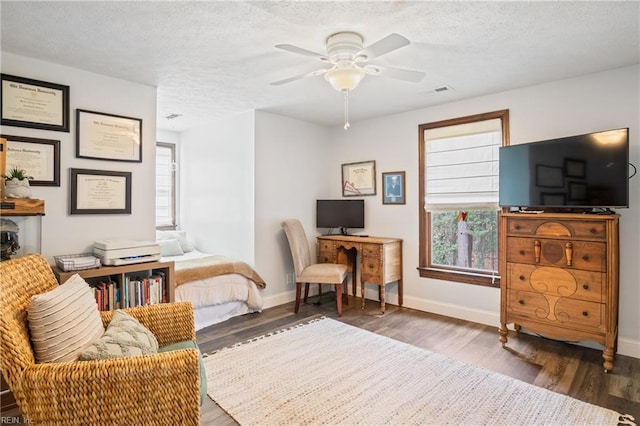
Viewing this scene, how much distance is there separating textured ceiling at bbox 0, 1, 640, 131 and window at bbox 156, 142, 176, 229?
2.21 m

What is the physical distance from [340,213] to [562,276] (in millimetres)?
2612

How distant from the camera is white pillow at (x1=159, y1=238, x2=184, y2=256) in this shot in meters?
4.45

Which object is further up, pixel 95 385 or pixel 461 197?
pixel 461 197

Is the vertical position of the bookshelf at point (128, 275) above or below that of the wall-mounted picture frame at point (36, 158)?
below

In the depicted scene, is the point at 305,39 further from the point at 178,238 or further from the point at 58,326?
the point at 178,238

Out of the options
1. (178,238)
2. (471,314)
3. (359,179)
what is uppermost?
(359,179)

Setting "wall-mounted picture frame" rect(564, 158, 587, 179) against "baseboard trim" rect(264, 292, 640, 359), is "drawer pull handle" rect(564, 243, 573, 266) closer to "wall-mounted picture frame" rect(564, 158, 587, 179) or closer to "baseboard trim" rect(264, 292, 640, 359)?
"wall-mounted picture frame" rect(564, 158, 587, 179)

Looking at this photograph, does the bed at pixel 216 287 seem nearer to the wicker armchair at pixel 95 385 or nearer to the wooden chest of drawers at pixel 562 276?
the wicker armchair at pixel 95 385

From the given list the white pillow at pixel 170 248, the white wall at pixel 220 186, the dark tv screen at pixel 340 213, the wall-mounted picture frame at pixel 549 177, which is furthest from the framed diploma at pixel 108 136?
the wall-mounted picture frame at pixel 549 177

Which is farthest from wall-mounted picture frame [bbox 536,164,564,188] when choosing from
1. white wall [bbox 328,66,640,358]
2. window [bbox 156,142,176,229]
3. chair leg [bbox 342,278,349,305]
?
window [bbox 156,142,176,229]

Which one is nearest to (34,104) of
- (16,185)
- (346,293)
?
(16,185)

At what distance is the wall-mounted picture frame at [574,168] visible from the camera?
8.90 ft

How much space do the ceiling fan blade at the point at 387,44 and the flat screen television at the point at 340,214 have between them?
106 inches

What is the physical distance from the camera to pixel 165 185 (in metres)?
5.36
